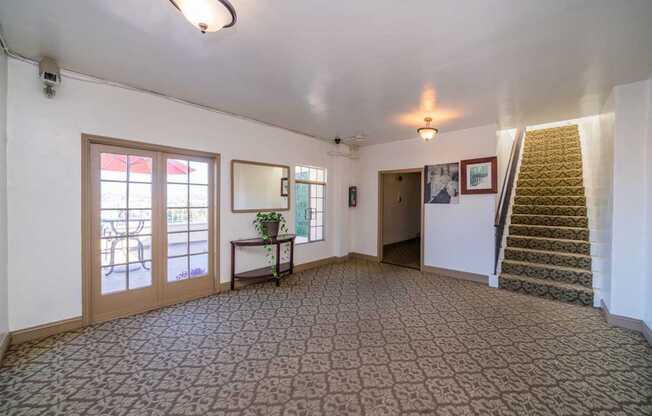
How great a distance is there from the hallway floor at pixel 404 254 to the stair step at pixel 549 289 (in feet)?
5.44

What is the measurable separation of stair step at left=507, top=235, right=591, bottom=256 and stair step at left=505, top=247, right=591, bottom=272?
0.36ft

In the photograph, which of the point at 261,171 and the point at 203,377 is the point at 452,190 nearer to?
the point at 261,171

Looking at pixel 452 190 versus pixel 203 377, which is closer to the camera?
pixel 203 377

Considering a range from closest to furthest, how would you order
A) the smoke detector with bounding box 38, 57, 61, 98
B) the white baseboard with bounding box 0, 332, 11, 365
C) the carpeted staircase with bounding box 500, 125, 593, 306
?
the white baseboard with bounding box 0, 332, 11, 365
the smoke detector with bounding box 38, 57, 61, 98
the carpeted staircase with bounding box 500, 125, 593, 306

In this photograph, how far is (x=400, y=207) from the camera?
8445mm

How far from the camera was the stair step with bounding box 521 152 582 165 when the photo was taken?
17.8 feet

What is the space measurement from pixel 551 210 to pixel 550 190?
57 centimetres

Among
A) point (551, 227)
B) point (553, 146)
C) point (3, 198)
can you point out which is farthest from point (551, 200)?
point (3, 198)

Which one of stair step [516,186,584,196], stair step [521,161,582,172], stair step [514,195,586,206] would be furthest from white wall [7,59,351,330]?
stair step [521,161,582,172]

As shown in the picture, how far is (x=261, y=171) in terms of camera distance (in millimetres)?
4586

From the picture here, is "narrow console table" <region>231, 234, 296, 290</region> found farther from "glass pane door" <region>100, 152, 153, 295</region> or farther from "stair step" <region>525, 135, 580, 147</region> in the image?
"stair step" <region>525, 135, 580, 147</region>

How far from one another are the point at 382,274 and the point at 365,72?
12.2 ft

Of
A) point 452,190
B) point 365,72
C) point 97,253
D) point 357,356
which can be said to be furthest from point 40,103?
point 452,190

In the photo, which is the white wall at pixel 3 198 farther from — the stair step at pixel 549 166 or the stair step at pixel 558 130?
the stair step at pixel 558 130
